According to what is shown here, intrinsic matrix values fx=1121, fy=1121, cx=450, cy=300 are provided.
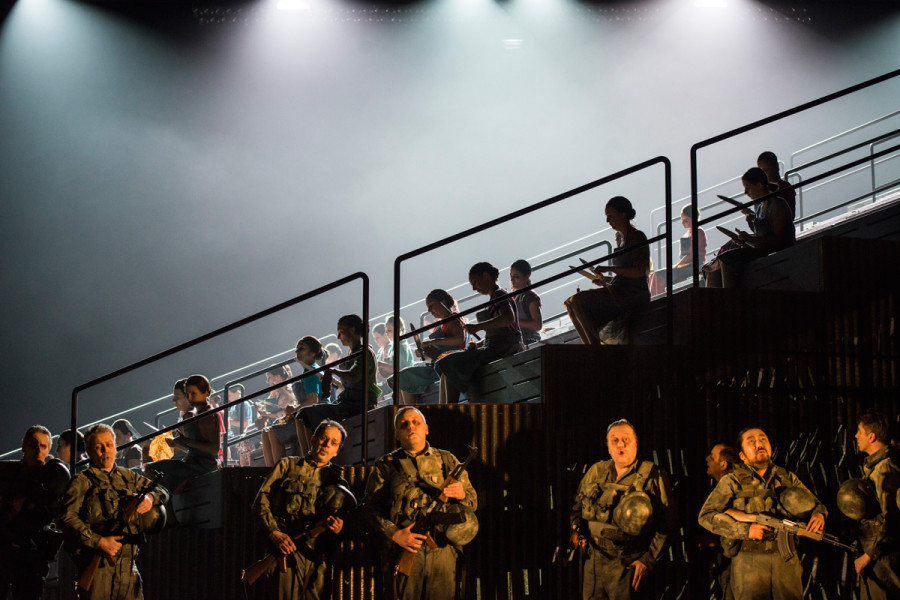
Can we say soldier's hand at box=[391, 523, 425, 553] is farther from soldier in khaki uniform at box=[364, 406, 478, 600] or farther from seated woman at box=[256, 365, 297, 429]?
seated woman at box=[256, 365, 297, 429]

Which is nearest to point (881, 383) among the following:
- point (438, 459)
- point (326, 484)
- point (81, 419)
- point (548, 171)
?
point (438, 459)

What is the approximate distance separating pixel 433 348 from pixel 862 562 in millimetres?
3192

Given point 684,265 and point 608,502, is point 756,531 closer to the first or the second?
point 608,502

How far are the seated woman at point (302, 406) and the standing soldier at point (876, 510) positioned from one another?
11.7 ft

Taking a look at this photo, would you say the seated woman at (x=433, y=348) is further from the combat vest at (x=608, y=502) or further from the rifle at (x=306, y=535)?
the combat vest at (x=608, y=502)

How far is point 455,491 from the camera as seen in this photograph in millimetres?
5910

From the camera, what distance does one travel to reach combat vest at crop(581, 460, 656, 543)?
19.3 feet

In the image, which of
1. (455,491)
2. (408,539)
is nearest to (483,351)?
(455,491)

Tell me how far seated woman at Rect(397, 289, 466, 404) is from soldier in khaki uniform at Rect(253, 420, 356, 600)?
1.66 m

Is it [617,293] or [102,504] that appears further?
[617,293]

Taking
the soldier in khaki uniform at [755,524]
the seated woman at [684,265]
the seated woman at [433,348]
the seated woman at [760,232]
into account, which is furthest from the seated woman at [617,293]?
the seated woman at [684,265]

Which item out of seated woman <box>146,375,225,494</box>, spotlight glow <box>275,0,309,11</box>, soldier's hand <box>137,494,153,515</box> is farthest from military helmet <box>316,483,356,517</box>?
spotlight glow <box>275,0,309,11</box>

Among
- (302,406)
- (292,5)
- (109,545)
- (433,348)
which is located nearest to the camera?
(109,545)

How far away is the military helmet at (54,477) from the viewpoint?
7387mm
